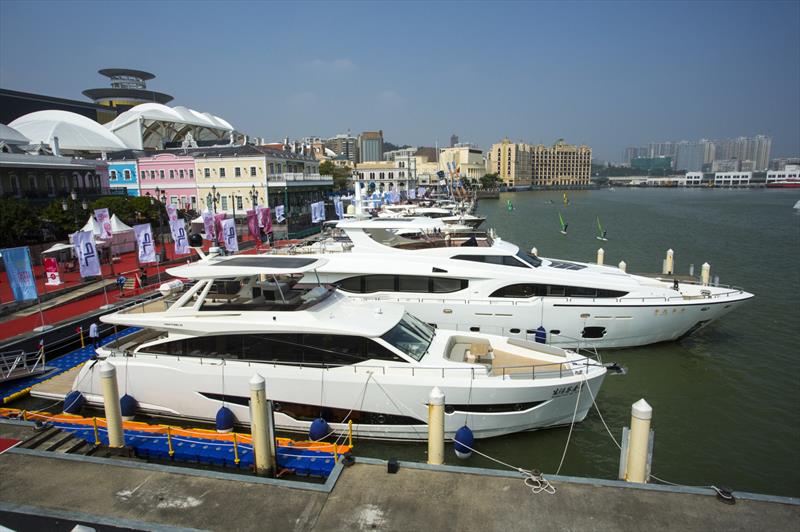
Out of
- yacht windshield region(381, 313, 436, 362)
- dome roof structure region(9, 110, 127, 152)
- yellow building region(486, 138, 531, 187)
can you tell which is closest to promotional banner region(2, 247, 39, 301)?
yacht windshield region(381, 313, 436, 362)

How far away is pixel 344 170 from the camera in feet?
328

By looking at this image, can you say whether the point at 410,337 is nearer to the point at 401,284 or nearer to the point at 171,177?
the point at 401,284

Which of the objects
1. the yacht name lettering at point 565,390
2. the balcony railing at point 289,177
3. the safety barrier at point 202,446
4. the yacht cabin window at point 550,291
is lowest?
the safety barrier at point 202,446

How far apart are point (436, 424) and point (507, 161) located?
18944 centimetres

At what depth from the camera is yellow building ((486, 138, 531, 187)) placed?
18438cm

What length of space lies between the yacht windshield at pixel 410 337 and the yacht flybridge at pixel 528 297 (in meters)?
3.62

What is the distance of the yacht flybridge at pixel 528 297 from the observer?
13.6 meters

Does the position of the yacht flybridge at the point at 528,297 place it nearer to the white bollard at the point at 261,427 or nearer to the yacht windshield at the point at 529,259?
the yacht windshield at the point at 529,259

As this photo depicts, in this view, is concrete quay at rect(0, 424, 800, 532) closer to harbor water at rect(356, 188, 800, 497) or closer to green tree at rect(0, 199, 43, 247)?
harbor water at rect(356, 188, 800, 497)

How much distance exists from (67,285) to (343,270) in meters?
14.0

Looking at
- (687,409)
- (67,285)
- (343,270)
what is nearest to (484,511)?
(687,409)

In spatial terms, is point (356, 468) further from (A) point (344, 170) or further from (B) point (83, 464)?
(A) point (344, 170)

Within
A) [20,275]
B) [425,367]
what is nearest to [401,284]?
[425,367]

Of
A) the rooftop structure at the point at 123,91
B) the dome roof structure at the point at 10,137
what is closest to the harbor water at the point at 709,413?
the dome roof structure at the point at 10,137
